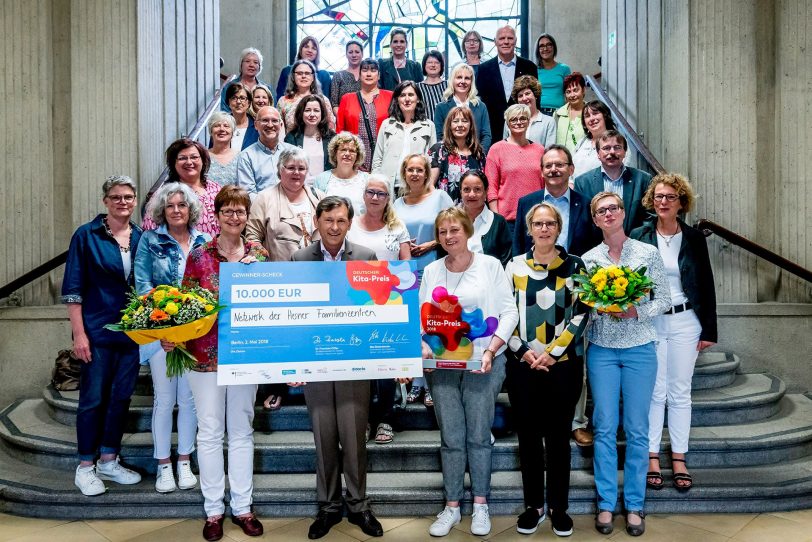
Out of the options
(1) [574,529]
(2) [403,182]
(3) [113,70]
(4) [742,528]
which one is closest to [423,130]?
(2) [403,182]

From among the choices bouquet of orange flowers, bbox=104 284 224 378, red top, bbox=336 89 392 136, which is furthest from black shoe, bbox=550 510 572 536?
red top, bbox=336 89 392 136

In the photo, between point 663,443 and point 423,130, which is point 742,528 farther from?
point 423,130

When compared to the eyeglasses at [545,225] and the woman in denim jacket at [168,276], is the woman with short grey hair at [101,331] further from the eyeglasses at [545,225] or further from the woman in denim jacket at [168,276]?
the eyeglasses at [545,225]

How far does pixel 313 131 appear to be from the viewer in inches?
209

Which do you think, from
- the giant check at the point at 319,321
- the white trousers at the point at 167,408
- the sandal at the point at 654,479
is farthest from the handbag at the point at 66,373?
the sandal at the point at 654,479

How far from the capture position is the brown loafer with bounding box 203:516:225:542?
354 cm

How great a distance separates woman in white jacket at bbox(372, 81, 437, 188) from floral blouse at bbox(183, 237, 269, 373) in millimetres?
2044

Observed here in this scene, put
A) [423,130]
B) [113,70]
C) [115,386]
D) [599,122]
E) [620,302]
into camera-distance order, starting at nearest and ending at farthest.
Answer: [620,302]
[115,386]
[599,122]
[423,130]
[113,70]

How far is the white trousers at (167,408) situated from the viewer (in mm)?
3799

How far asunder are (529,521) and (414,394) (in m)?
1.22

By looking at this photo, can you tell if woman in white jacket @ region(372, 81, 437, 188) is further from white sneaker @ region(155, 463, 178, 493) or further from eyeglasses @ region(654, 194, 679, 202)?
white sneaker @ region(155, 463, 178, 493)

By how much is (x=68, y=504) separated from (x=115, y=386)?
726 mm

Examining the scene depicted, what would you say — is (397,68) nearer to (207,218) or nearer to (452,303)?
(207,218)

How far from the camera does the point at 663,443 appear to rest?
4234 mm
